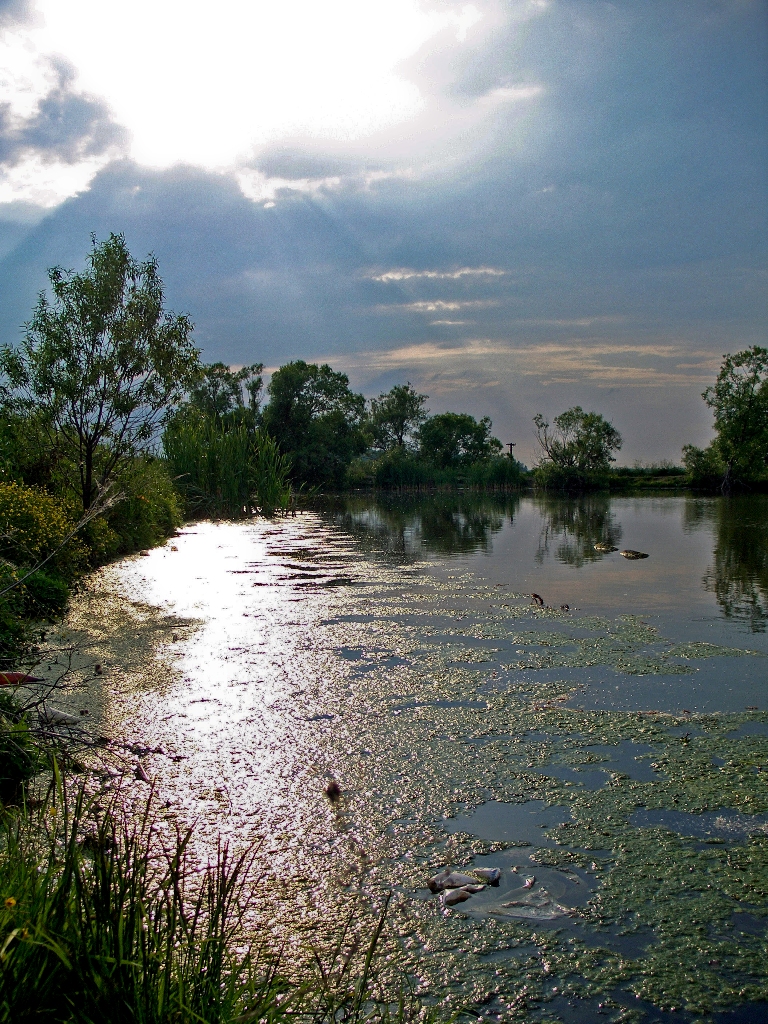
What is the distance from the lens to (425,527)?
2089 centimetres

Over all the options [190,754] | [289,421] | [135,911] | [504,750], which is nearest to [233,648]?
[190,754]

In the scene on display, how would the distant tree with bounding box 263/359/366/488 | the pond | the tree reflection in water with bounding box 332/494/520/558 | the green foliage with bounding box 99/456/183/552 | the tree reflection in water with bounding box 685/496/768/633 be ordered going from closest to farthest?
the pond, the tree reflection in water with bounding box 685/496/768/633, the green foliage with bounding box 99/456/183/552, the tree reflection in water with bounding box 332/494/520/558, the distant tree with bounding box 263/359/366/488

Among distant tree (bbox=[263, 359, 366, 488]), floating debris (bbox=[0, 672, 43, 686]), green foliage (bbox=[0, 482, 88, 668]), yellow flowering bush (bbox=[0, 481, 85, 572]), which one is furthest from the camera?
distant tree (bbox=[263, 359, 366, 488])

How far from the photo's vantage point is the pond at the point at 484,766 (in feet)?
8.32

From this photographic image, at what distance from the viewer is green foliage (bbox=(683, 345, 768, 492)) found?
47344 mm

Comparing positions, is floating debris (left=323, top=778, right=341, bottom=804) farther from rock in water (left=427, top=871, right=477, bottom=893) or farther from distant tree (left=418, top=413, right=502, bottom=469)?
distant tree (left=418, top=413, right=502, bottom=469)

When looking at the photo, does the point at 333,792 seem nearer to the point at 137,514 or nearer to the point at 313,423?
the point at 137,514

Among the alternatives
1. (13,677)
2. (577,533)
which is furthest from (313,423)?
(13,677)

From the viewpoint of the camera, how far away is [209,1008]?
171cm

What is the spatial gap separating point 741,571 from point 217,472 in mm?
15945

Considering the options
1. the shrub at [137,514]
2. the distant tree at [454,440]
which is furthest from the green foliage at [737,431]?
the shrub at [137,514]

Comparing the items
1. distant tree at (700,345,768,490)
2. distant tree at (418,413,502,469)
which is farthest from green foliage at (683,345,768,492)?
distant tree at (418,413,502,469)

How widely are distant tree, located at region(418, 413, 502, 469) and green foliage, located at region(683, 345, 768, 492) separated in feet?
69.6

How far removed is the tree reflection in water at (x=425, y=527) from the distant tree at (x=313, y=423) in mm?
15784
